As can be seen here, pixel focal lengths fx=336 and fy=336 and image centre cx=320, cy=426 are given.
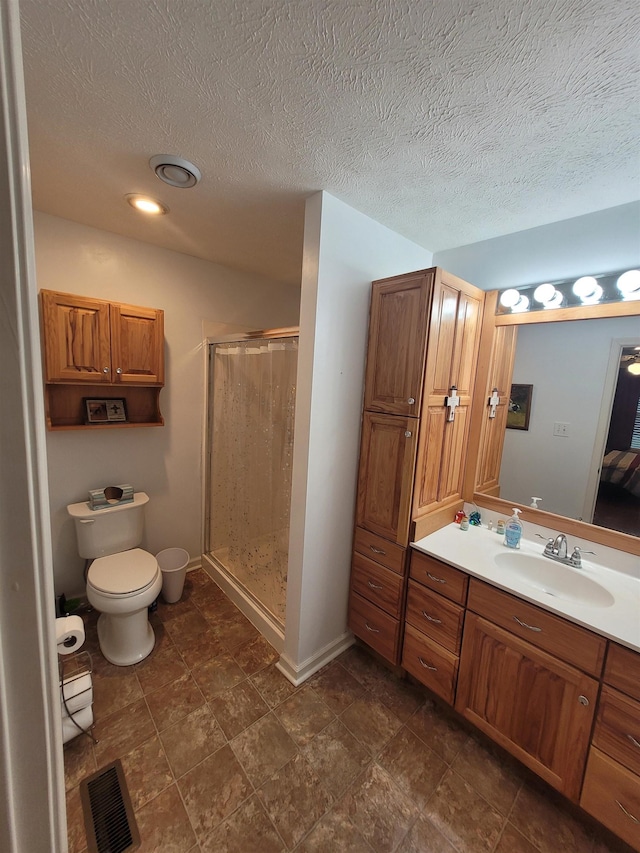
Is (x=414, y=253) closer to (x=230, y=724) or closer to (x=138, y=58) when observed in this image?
(x=138, y=58)

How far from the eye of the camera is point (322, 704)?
5.41 ft

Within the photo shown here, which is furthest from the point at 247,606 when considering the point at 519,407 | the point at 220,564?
the point at 519,407

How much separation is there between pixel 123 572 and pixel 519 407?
92.0 inches

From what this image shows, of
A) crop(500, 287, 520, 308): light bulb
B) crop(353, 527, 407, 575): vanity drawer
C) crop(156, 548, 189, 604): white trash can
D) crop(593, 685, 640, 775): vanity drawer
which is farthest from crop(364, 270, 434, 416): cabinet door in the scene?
crop(156, 548, 189, 604): white trash can

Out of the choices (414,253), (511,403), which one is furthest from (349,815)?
(414,253)

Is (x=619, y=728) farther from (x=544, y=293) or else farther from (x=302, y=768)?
(x=544, y=293)

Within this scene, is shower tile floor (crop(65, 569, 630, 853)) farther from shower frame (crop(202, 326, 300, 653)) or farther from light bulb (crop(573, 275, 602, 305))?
light bulb (crop(573, 275, 602, 305))

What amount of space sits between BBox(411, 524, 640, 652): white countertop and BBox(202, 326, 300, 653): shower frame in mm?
1063

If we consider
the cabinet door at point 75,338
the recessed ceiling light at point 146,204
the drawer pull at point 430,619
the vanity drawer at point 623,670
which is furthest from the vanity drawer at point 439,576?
the recessed ceiling light at point 146,204

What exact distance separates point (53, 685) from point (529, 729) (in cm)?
170

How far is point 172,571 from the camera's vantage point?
2252 mm

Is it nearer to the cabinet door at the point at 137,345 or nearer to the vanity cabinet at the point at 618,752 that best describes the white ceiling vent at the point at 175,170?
the cabinet door at the point at 137,345

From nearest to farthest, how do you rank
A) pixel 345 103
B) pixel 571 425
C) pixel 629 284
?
pixel 345 103 → pixel 629 284 → pixel 571 425

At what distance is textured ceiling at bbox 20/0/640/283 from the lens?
31.3 inches
